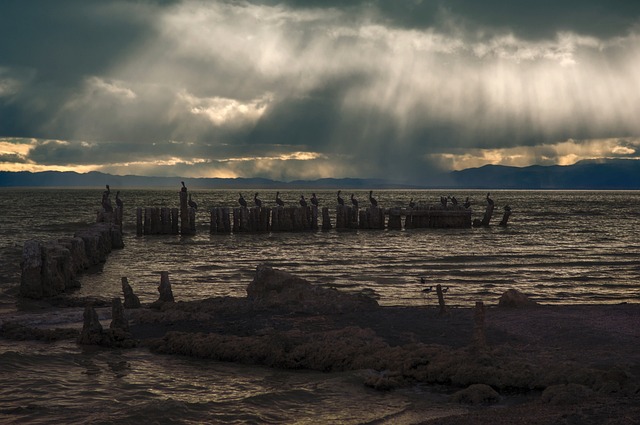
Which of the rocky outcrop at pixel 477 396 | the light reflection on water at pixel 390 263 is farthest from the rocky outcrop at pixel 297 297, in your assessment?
the rocky outcrop at pixel 477 396

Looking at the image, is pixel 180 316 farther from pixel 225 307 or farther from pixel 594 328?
pixel 594 328

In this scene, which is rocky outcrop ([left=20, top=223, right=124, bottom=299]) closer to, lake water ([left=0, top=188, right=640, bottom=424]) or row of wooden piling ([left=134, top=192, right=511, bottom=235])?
lake water ([left=0, top=188, right=640, bottom=424])

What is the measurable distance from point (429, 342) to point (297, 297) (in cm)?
389

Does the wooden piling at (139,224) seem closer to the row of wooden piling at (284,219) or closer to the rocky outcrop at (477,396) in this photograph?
the row of wooden piling at (284,219)

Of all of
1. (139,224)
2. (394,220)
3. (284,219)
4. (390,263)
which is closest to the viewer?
(390,263)

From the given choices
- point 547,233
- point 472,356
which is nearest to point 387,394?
point 472,356

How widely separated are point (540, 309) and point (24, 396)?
9625 mm

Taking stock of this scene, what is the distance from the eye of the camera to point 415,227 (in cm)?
4694

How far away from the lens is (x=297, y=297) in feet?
46.8

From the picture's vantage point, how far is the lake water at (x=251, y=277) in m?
8.88

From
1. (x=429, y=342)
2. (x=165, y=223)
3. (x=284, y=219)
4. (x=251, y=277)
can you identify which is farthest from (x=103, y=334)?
(x=284, y=219)

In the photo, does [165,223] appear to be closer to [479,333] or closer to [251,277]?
[251,277]

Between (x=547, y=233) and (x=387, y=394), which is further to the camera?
(x=547, y=233)

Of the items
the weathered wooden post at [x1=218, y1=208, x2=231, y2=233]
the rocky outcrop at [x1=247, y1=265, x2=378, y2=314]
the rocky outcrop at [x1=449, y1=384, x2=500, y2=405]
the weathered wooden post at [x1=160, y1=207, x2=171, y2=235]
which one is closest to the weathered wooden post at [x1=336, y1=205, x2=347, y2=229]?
the weathered wooden post at [x1=218, y1=208, x2=231, y2=233]
